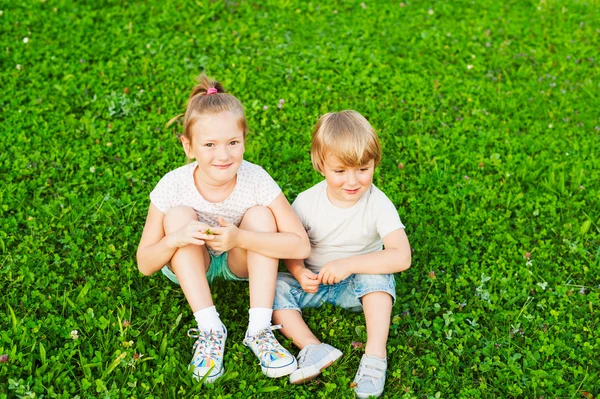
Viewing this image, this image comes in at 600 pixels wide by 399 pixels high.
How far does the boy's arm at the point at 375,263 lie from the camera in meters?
3.81

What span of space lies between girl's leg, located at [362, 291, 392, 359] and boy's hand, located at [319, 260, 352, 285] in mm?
199

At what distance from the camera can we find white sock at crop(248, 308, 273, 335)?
3.79 metres

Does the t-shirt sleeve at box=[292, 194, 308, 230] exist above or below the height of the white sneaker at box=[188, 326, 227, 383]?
above

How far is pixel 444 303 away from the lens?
170 inches

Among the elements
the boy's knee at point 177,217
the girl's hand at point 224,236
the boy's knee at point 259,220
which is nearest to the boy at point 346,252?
the boy's knee at point 259,220

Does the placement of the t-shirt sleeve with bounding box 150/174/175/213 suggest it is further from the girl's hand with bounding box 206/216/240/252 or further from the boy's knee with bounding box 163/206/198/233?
the girl's hand with bounding box 206/216/240/252

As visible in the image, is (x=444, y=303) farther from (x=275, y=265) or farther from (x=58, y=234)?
(x=58, y=234)

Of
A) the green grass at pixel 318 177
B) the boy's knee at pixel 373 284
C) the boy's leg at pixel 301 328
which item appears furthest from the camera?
the boy's knee at pixel 373 284

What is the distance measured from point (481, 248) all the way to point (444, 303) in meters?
0.64

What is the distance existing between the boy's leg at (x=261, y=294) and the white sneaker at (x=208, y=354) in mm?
175

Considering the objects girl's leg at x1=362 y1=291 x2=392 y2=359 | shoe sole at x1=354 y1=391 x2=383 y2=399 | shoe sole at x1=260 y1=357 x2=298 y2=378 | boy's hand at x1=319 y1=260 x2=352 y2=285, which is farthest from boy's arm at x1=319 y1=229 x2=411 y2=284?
shoe sole at x1=354 y1=391 x2=383 y2=399

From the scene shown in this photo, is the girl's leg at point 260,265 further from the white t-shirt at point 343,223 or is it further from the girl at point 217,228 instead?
the white t-shirt at point 343,223

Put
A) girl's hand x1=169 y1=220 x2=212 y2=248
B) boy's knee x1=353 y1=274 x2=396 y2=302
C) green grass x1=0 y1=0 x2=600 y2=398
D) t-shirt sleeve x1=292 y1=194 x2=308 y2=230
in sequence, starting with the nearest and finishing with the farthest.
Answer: girl's hand x1=169 y1=220 x2=212 y2=248, green grass x1=0 y1=0 x2=600 y2=398, boy's knee x1=353 y1=274 x2=396 y2=302, t-shirt sleeve x1=292 y1=194 x2=308 y2=230

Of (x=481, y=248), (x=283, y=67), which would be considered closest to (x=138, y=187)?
(x=283, y=67)
